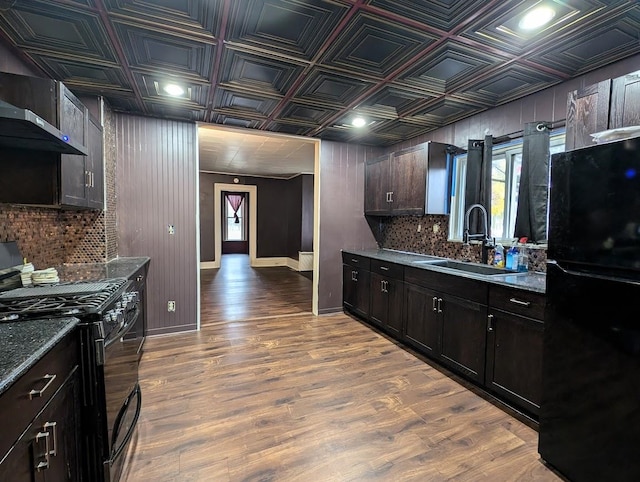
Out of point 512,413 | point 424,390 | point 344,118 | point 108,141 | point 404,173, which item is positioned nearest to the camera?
point 512,413

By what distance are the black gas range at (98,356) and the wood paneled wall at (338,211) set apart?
2.84m

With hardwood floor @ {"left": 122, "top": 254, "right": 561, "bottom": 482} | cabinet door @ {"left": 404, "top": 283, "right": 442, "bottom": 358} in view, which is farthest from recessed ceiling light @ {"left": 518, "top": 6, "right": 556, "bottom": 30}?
hardwood floor @ {"left": 122, "top": 254, "right": 561, "bottom": 482}

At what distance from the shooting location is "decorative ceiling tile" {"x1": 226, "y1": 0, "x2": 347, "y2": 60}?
1651mm

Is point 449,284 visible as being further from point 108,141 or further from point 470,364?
point 108,141

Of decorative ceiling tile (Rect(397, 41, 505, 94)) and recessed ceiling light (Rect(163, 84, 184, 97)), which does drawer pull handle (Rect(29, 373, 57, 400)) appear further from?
decorative ceiling tile (Rect(397, 41, 505, 94))

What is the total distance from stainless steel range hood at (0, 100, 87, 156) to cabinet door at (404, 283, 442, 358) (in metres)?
2.86

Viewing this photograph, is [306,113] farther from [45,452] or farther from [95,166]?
[45,452]

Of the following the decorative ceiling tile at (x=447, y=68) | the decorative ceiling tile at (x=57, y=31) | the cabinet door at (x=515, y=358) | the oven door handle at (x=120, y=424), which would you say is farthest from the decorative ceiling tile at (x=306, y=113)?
the oven door handle at (x=120, y=424)

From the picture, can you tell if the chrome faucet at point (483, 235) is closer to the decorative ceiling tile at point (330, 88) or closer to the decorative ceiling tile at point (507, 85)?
the decorative ceiling tile at point (507, 85)

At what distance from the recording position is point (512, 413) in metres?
2.19

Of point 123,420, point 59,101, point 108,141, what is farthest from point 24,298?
point 108,141

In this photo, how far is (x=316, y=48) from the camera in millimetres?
2039

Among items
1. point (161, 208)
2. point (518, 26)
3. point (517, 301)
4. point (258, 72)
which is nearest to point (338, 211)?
point (161, 208)

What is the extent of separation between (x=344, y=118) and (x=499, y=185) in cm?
172
